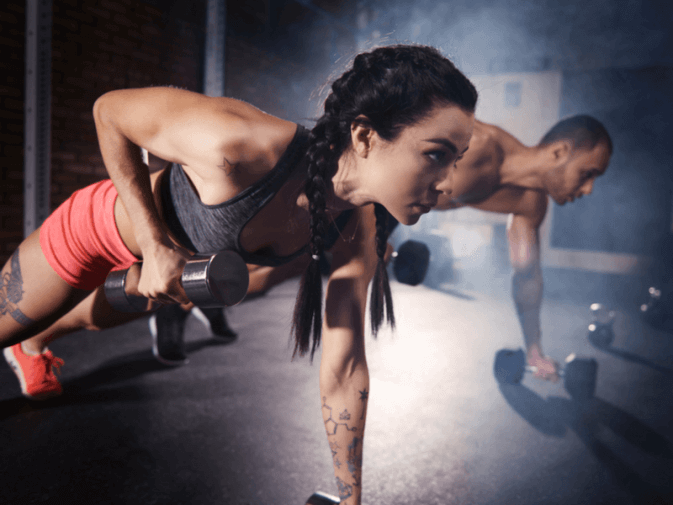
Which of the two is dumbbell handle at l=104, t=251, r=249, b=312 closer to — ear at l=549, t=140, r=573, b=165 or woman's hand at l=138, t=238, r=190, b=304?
woman's hand at l=138, t=238, r=190, b=304

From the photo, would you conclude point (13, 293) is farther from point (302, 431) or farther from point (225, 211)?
point (302, 431)

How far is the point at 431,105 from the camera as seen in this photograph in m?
0.73

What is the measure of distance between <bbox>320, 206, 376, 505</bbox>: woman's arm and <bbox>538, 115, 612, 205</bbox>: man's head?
1141mm

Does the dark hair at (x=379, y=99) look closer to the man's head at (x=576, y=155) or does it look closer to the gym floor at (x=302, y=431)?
the gym floor at (x=302, y=431)

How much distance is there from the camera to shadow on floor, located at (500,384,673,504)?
117 centimetres

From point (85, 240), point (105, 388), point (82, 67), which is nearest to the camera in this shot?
point (85, 240)

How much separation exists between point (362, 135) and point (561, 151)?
1292mm

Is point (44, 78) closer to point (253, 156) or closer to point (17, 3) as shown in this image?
point (17, 3)

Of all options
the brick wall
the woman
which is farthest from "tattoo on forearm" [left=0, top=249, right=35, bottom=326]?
the brick wall

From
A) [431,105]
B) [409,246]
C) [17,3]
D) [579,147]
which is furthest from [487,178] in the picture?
[17,3]

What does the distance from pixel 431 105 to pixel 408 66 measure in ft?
0.25

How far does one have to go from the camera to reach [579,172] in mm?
1694

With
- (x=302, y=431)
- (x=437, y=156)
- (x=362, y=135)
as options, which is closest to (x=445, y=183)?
(x=437, y=156)

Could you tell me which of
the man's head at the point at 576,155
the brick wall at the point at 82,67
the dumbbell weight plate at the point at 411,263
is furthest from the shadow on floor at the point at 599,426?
the brick wall at the point at 82,67
